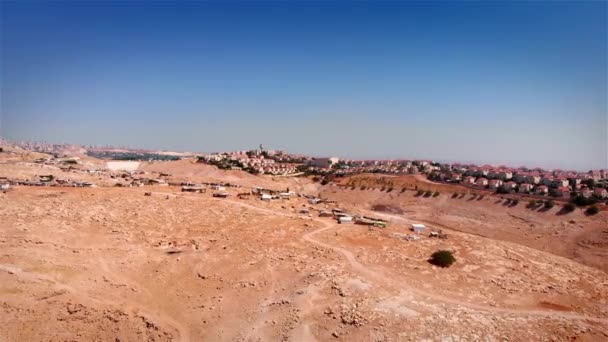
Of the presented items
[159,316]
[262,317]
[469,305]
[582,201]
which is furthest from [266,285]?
[582,201]

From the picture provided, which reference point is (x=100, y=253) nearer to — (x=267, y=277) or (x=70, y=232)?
(x=70, y=232)

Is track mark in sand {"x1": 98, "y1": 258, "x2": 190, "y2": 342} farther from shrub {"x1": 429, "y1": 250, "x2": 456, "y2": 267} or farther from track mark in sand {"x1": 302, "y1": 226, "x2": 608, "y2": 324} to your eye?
shrub {"x1": 429, "y1": 250, "x2": 456, "y2": 267}

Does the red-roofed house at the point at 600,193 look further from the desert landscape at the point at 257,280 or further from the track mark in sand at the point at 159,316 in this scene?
the track mark in sand at the point at 159,316

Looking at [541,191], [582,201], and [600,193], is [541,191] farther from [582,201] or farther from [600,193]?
[582,201]

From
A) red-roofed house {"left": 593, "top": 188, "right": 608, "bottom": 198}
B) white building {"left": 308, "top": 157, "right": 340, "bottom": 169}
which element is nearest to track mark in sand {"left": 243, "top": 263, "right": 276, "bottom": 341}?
red-roofed house {"left": 593, "top": 188, "right": 608, "bottom": 198}

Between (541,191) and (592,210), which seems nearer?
(592,210)

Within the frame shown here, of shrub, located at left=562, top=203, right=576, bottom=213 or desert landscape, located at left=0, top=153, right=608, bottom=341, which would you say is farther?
shrub, located at left=562, top=203, right=576, bottom=213

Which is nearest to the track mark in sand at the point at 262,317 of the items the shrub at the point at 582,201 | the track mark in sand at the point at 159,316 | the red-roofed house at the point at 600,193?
the track mark in sand at the point at 159,316
